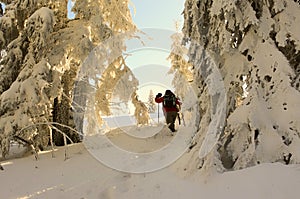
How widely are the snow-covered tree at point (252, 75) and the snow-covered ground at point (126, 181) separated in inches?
20.5

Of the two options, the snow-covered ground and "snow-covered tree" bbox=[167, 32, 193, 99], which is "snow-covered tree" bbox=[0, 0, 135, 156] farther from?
"snow-covered tree" bbox=[167, 32, 193, 99]

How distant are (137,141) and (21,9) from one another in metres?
5.57

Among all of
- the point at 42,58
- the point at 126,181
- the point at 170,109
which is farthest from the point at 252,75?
the point at 42,58

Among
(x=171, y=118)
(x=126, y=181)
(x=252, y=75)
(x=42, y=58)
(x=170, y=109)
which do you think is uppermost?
(x=42, y=58)

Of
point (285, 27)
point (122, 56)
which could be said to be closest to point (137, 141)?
point (122, 56)

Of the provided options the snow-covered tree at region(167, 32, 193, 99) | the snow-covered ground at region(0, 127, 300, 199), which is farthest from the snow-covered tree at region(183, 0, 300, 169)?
the snow-covered tree at region(167, 32, 193, 99)

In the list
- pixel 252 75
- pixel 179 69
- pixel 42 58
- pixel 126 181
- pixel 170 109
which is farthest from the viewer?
pixel 179 69

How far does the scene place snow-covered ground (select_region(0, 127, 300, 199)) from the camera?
16.9 ft

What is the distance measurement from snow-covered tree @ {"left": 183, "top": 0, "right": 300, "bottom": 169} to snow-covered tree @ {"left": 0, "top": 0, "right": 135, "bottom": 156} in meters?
4.34

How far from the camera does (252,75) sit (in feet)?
21.4

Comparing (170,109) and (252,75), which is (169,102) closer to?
(170,109)

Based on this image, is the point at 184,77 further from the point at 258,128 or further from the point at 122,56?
the point at 258,128

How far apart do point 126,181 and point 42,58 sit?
477 centimetres

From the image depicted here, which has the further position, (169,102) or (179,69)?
(179,69)
